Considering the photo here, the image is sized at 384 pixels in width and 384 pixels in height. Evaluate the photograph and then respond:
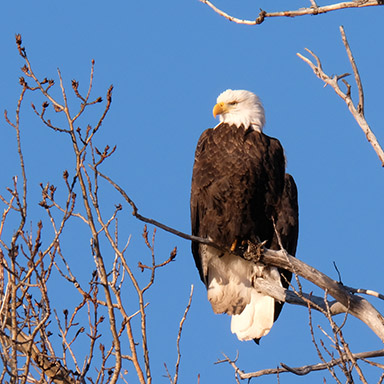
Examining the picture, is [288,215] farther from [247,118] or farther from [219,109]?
[219,109]

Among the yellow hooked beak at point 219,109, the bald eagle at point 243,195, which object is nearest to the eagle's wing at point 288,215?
the bald eagle at point 243,195

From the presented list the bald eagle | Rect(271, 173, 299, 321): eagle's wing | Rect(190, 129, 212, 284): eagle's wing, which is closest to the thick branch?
the bald eagle

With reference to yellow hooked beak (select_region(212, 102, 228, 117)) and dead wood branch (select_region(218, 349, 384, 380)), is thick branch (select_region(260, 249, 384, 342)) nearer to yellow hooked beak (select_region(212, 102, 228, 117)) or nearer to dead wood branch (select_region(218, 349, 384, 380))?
dead wood branch (select_region(218, 349, 384, 380))

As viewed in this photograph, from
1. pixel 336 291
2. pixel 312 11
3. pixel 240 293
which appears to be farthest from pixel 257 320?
pixel 312 11

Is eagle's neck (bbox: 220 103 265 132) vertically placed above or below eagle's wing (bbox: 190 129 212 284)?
above

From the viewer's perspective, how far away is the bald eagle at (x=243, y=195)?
557cm

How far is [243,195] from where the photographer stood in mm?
5555

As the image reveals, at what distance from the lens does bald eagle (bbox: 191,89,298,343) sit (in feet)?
18.3

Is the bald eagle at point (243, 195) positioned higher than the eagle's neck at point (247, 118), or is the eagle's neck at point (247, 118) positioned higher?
the eagle's neck at point (247, 118)

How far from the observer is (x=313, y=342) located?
3.72 m

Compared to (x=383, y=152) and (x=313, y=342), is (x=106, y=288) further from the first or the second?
(x=383, y=152)

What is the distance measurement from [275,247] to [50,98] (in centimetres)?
239

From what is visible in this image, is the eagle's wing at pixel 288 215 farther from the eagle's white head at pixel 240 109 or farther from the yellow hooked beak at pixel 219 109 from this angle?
the yellow hooked beak at pixel 219 109

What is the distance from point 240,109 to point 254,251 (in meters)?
1.09
